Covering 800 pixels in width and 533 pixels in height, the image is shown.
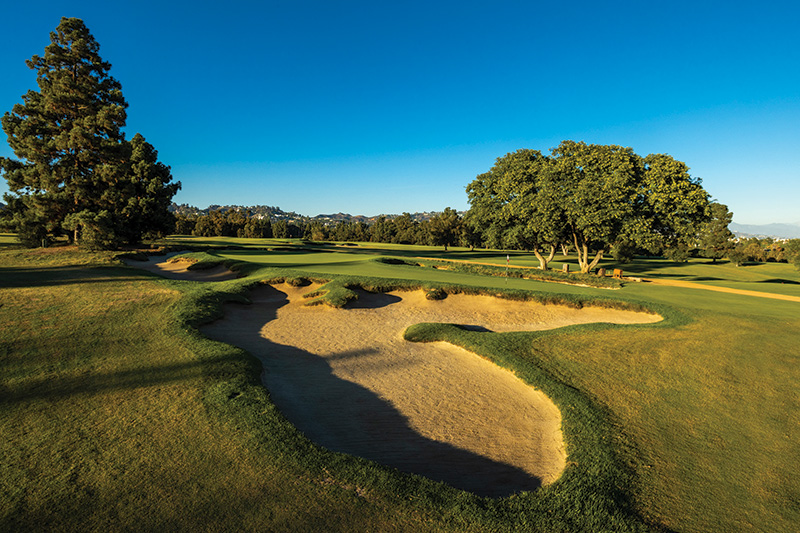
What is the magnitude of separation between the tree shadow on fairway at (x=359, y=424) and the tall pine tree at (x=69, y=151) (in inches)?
1023

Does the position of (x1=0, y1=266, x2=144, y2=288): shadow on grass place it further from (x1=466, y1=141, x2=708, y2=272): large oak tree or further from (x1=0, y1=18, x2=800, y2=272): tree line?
(x1=466, y1=141, x2=708, y2=272): large oak tree

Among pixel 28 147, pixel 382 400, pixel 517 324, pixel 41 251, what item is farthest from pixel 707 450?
pixel 28 147

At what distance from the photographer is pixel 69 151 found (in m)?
27.8

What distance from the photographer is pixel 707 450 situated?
5777mm

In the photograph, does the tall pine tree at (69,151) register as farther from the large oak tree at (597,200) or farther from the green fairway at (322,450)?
the large oak tree at (597,200)

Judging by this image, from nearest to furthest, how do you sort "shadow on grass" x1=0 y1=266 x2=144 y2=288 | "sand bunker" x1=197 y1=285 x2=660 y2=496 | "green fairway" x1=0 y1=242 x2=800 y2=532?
"green fairway" x1=0 y1=242 x2=800 y2=532
"sand bunker" x1=197 y1=285 x2=660 y2=496
"shadow on grass" x1=0 y1=266 x2=144 y2=288

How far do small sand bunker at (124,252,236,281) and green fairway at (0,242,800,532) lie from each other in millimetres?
10585

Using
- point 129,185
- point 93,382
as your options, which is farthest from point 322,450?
point 129,185

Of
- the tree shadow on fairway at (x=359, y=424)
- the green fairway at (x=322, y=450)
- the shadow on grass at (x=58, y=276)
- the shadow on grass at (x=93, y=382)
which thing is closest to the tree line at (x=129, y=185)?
the shadow on grass at (x=58, y=276)

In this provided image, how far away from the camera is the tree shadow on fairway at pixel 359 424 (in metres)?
5.41

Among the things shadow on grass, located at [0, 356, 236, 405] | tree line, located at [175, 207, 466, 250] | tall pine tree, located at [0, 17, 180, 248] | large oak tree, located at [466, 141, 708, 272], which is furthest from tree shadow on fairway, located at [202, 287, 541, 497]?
tree line, located at [175, 207, 466, 250]

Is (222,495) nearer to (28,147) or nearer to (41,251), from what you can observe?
(41,251)

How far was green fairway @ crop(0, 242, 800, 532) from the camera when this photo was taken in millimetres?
4023

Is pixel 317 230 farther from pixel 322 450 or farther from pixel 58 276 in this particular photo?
pixel 322 450
